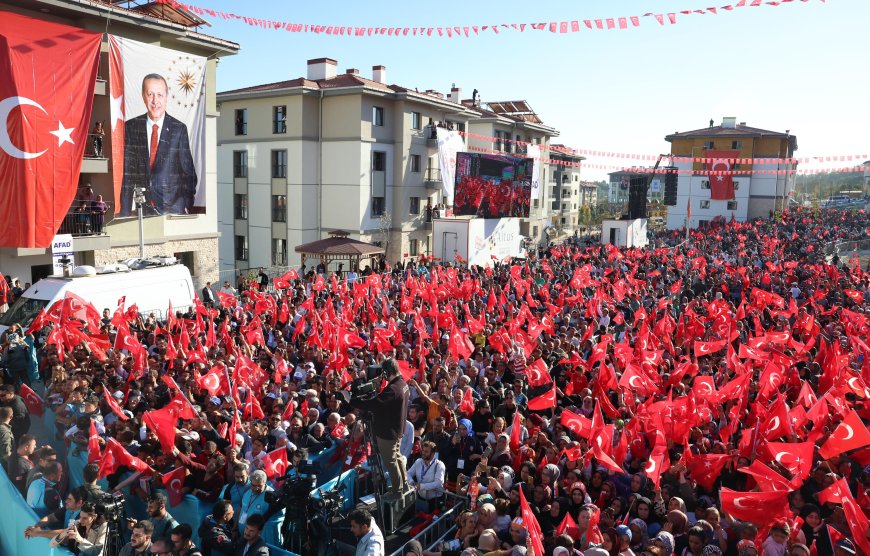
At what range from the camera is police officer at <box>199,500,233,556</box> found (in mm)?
5965

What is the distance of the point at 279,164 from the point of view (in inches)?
1439

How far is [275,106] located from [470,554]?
33611 mm

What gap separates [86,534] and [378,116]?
32.7 m

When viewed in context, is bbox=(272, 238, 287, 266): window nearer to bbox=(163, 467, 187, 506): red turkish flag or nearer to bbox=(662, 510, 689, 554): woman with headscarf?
bbox=(163, 467, 187, 506): red turkish flag

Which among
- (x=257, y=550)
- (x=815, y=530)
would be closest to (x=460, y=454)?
(x=257, y=550)

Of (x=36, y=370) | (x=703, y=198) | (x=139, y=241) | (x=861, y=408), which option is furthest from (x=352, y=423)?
(x=703, y=198)

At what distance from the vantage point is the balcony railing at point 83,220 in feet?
71.2

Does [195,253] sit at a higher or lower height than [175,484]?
higher

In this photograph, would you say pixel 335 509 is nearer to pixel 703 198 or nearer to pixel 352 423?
pixel 352 423

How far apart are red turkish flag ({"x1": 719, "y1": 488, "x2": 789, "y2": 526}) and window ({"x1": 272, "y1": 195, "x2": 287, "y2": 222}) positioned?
32134 millimetres

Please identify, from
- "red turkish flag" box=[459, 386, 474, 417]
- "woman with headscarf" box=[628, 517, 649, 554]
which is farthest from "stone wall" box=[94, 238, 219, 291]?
"woman with headscarf" box=[628, 517, 649, 554]

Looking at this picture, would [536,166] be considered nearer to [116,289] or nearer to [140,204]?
[140,204]

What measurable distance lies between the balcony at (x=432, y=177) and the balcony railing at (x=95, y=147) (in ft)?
65.5

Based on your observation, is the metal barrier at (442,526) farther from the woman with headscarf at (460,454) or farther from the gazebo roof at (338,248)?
the gazebo roof at (338,248)
